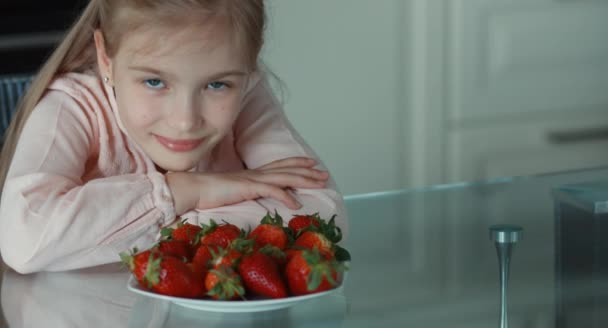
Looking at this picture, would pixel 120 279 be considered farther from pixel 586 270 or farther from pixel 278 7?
pixel 278 7

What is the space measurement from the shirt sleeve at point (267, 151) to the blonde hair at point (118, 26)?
0.12 meters

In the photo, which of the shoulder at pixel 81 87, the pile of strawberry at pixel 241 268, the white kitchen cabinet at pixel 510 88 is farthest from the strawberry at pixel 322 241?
the white kitchen cabinet at pixel 510 88

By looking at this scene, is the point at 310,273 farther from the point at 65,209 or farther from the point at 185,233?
the point at 65,209

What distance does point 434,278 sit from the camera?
0.90 m

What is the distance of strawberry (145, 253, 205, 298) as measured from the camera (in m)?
0.80

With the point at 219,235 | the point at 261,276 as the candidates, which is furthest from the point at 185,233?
the point at 261,276

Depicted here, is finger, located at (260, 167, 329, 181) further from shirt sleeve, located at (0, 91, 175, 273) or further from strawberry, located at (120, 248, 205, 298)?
strawberry, located at (120, 248, 205, 298)

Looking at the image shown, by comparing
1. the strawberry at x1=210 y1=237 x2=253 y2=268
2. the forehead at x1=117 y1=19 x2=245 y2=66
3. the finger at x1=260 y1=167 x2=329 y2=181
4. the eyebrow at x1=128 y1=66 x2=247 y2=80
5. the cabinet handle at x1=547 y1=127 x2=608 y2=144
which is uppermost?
the forehead at x1=117 y1=19 x2=245 y2=66

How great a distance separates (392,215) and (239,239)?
36cm

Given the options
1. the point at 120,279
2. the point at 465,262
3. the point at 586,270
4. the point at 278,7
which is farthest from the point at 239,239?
the point at 278,7

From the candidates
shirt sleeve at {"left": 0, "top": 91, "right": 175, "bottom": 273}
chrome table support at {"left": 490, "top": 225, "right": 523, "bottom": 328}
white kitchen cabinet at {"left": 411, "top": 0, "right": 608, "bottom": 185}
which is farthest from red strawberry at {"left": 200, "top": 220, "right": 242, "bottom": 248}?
white kitchen cabinet at {"left": 411, "top": 0, "right": 608, "bottom": 185}

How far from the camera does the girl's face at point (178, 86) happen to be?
1.09 m

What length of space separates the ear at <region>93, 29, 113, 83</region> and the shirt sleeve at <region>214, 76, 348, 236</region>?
0.21m

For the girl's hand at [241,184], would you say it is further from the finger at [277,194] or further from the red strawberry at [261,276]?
the red strawberry at [261,276]
